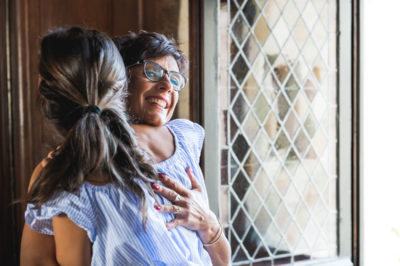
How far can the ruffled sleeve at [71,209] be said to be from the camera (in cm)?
89

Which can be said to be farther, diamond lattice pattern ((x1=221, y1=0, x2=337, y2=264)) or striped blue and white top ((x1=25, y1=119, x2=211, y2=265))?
diamond lattice pattern ((x1=221, y1=0, x2=337, y2=264))

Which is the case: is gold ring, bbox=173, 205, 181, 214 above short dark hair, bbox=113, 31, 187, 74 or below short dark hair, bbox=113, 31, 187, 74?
below

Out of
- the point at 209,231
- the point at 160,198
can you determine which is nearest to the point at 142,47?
the point at 160,198

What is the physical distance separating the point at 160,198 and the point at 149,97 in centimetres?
26

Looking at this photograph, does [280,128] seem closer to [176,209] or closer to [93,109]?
[176,209]

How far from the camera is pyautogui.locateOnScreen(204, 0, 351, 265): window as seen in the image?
2.03m

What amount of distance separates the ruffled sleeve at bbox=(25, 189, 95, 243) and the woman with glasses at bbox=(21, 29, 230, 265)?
0.06 feet

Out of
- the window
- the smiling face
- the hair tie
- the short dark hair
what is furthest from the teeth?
the window

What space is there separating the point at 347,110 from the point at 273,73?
50 cm

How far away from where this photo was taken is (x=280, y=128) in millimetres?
2229
